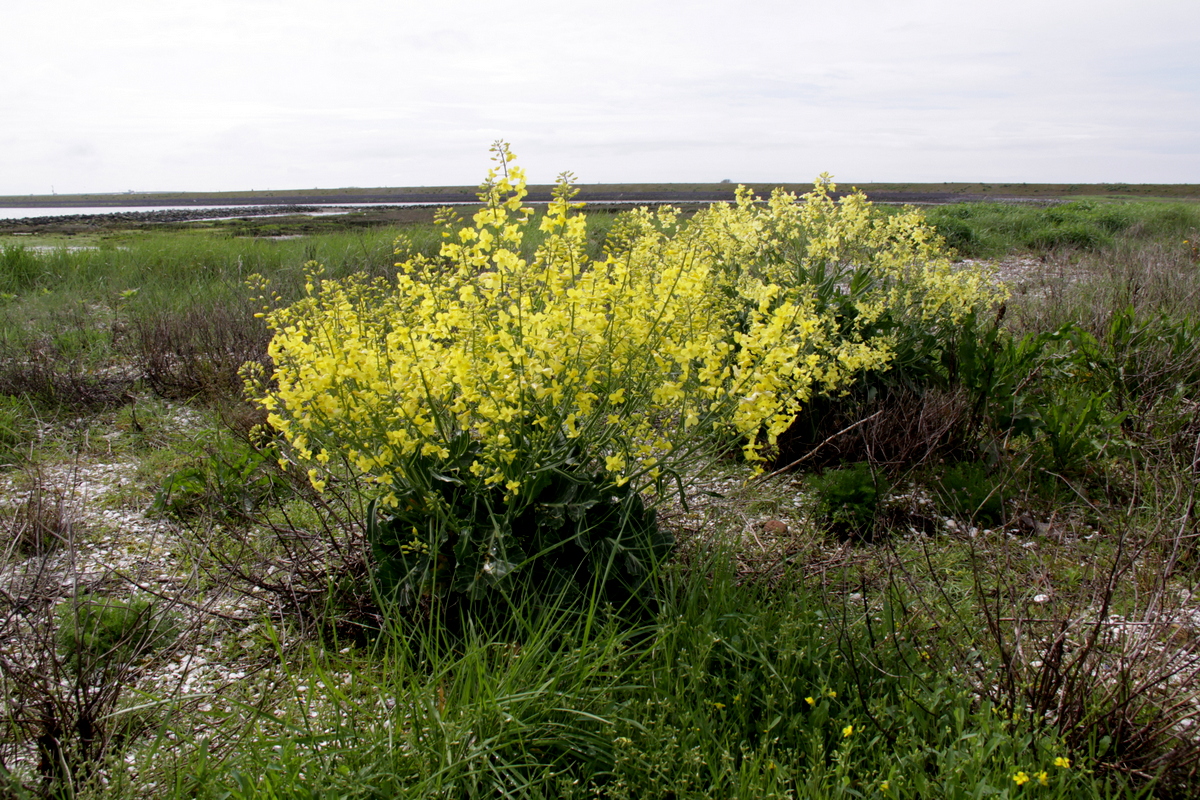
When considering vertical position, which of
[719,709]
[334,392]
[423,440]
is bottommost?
[719,709]

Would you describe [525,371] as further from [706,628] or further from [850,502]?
[850,502]

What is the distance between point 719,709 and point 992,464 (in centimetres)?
273

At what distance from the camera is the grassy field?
1.90m

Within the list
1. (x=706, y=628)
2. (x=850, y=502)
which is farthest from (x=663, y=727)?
(x=850, y=502)

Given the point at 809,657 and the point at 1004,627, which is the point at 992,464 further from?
the point at 809,657

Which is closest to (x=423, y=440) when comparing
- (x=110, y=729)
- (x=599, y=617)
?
(x=599, y=617)

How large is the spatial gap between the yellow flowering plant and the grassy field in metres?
0.20

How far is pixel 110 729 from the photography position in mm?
2076

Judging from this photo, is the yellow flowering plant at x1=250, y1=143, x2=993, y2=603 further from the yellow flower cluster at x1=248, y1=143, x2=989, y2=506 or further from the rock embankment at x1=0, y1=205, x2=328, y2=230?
the rock embankment at x1=0, y1=205, x2=328, y2=230

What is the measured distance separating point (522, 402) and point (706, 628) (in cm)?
94

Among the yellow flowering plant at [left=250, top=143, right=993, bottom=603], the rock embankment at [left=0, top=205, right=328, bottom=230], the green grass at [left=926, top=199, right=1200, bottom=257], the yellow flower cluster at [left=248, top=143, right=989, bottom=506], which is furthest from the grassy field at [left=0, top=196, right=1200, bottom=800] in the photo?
the rock embankment at [left=0, top=205, right=328, bottom=230]

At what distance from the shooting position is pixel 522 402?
2352 mm

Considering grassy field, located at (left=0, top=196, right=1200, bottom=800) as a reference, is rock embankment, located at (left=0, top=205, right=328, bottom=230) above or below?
above

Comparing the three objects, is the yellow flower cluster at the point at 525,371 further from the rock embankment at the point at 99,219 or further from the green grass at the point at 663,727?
the rock embankment at the point at 99,219
